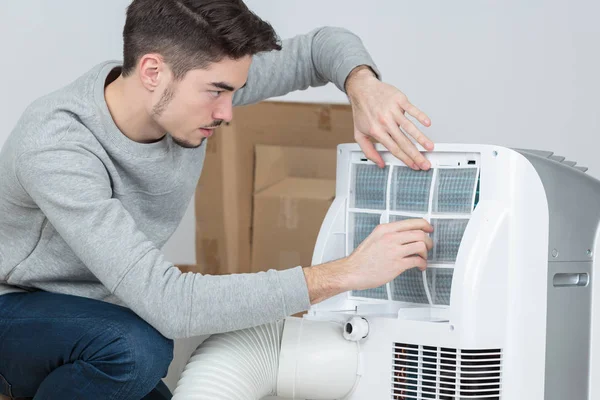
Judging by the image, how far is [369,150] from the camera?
1.41 m

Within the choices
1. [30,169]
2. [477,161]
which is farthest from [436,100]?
[30,169]

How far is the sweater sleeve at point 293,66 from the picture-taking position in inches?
65.1

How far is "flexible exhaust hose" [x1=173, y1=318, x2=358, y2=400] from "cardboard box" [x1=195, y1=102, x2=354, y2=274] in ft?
3.07

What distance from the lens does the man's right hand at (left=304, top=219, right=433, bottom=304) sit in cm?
125

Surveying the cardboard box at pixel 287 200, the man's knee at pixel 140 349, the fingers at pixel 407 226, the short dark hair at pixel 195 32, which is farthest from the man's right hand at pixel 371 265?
the cardboard box at pixel 287 200

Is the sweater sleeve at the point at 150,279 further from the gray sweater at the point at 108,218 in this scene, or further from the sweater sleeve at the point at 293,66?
the sweater sleeve at the point at 293,66

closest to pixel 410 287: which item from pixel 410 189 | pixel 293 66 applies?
pixel 410 189

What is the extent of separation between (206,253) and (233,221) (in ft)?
0.42

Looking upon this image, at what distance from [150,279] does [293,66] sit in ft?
2.14

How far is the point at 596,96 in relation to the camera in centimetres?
222

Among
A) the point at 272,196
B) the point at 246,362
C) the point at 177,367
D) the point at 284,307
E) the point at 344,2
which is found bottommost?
the point at 177,367

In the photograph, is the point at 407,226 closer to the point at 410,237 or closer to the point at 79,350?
the point at 410,237

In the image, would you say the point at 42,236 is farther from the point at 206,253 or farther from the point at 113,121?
the point at 206,253

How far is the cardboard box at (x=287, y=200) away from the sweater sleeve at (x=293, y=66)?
0.59m
